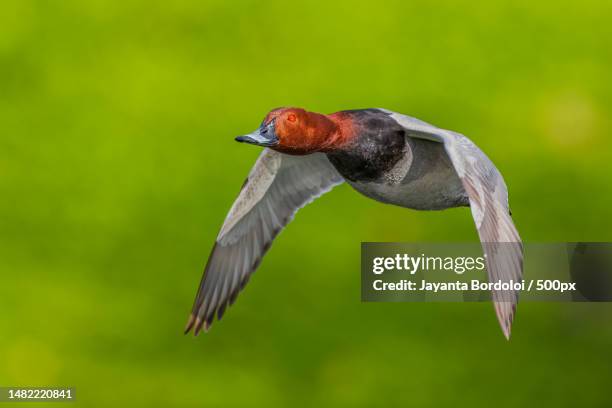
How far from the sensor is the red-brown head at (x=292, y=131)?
11.4ft

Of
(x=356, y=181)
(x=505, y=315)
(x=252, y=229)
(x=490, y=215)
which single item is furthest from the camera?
(x=252, y=229)

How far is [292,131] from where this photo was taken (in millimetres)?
3508

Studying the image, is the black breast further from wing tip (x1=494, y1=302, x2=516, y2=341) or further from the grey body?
wing tip (x1=494, y1=302, x2=516, y2=341)

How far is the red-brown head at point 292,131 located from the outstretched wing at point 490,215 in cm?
32

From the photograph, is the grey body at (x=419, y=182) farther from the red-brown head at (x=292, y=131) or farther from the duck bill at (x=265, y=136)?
the duck bill at (x=265, y=136)

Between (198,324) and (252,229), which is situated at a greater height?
(252,229)

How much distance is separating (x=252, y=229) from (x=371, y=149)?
91 centimetres

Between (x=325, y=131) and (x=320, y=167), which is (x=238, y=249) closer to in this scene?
(x=320, y=167)

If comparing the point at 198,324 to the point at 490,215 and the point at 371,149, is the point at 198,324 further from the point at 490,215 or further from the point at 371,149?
the point at 490,215

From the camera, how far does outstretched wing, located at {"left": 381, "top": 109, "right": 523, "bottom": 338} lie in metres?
3.45

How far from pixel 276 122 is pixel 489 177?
74cm

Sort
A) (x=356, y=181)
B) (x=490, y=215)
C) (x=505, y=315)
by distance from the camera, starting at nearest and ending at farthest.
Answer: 1. (x=505, y=315)
2. (x=490, y=215)
3. (x=356, y=181)

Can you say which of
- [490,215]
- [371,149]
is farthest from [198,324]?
[490,215]

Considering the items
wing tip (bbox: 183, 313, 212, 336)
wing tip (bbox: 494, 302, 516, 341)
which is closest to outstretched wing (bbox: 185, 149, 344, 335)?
wing tip (bbox: 183, 313, 212, 336)
